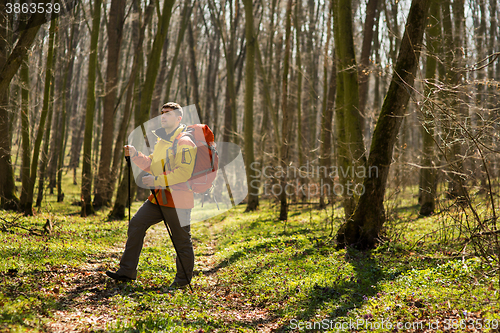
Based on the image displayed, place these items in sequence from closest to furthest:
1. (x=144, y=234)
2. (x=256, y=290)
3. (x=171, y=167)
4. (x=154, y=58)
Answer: (x=171, y=167), (x=144, y=234), (x=256, y=290), (x=154, y=58)

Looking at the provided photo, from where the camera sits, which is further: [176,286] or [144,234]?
[176,286]

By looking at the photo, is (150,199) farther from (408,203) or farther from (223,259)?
(408,203)

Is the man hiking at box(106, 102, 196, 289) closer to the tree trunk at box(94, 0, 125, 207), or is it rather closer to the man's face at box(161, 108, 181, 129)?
the man's face at box(161, 108, 181, 129)

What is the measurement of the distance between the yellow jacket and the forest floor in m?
1.36

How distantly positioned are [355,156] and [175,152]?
4801 millimetres

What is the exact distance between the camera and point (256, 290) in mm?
5711

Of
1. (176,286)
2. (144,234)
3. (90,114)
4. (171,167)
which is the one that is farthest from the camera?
Answer: (90,114)

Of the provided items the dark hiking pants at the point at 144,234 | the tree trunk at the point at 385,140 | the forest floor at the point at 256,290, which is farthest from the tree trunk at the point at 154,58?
the tree trunk at the point at 385,140

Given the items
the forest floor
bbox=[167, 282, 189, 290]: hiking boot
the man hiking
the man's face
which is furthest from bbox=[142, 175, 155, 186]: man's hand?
bbox=[167, 282, 189, 290]: hiking boot

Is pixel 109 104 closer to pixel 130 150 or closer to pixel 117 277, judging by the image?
pixel 130 150

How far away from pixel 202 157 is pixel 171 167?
475 millimetres

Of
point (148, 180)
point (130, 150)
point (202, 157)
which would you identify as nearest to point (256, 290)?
point (202, 157)

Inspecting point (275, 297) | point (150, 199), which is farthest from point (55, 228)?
point (275, 297)

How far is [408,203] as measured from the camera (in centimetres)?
1576
